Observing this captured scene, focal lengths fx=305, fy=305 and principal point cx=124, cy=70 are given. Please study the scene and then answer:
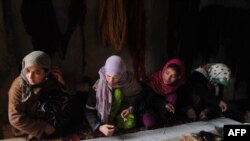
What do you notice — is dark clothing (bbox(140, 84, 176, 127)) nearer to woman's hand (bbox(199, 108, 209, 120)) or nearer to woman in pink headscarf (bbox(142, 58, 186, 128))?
woman in pink headscarf (bbox(142, 58, 186, 128))

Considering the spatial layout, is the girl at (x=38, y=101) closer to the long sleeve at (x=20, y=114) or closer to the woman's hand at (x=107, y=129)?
the long sleeve at (x=20, y=114)

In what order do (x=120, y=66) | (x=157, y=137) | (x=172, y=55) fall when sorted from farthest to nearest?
(x=172, y=55) → (x=157, y=137) → (x=120, y=66)

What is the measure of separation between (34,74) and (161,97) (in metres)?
1.00

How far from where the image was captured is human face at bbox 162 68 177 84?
2.20m

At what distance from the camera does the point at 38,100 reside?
6.84 ft

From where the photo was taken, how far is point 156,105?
238cm

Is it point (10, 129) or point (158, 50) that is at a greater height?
point (158, 50)

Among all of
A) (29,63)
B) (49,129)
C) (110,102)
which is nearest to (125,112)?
(110,102)

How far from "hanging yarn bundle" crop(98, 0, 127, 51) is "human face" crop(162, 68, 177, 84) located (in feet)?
1.99

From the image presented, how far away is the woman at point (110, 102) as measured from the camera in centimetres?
203

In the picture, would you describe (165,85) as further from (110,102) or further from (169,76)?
(110,102)

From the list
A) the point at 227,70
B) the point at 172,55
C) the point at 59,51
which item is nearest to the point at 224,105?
the point at 227,70

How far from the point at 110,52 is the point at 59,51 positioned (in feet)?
1.54

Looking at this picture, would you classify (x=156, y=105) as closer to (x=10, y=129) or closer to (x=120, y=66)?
(x=120, y=66)
